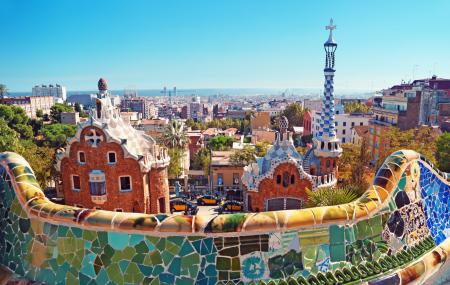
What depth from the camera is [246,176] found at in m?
20.5

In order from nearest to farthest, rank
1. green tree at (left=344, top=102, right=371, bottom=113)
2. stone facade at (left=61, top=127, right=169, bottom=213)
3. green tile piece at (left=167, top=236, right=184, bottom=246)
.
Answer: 1. green tile piece at (left=167, top=236, right=184, bottom=246)
2. stone facade at (left=61, top=127, right=169, bottom=213)
3. green tree at (left=344, top=102, right=371, bottom=113)

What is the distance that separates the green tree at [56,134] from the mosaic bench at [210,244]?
165ft

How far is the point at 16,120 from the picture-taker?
5684cm

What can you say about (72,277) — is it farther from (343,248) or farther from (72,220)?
(343,248)

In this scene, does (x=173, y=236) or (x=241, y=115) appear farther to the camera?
(x=241, y=115)

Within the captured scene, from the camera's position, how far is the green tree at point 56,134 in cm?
5181

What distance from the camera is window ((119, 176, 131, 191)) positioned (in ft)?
62.1

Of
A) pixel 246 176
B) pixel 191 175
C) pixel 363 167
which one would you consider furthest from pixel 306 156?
pixel 191 175

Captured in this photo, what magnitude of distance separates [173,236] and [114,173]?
15.3 meters

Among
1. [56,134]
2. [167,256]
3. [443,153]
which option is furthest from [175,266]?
[56,134]

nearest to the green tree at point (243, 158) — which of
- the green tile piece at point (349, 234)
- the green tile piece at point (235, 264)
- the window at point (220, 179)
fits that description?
the window at point (220, 179)

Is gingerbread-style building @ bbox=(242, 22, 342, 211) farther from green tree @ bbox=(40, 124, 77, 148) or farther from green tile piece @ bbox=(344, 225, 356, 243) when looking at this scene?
green tree @ bbox=(40, 124, 77, 148)

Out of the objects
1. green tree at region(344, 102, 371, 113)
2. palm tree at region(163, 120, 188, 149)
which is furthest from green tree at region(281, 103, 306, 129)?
palm tree at region(163, 120, 188, 149)

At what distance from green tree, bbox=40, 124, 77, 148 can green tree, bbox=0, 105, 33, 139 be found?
2.72 meters
